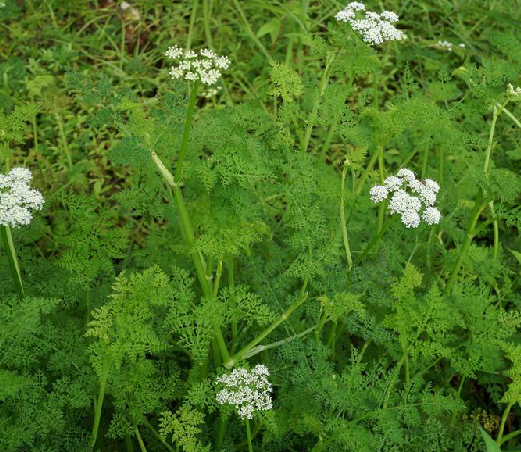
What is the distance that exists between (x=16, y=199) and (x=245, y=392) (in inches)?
40.3

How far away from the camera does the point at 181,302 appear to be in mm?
2238

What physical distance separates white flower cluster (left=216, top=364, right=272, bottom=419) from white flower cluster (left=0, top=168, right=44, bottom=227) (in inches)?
34.6

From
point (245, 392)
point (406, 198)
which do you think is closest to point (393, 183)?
point (406, 198)

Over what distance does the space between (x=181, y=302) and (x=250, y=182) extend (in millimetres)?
520

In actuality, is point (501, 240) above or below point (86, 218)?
below

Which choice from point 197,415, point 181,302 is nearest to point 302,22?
point 181,302

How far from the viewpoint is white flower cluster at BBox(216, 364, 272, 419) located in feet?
6.93

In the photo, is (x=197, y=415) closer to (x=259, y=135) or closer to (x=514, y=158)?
(x=259, y=135)

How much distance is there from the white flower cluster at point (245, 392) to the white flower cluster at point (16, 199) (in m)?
0.88

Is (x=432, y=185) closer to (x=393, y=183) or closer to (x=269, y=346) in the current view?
(x=393, y=183)

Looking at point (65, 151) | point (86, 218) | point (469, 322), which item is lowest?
point (65, 151)

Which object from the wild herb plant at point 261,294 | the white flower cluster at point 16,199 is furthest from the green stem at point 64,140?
the white flower cluster at point 16,199

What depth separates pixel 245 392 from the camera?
2131 mm

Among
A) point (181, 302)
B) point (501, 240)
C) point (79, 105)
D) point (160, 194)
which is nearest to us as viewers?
point (181, 302)
